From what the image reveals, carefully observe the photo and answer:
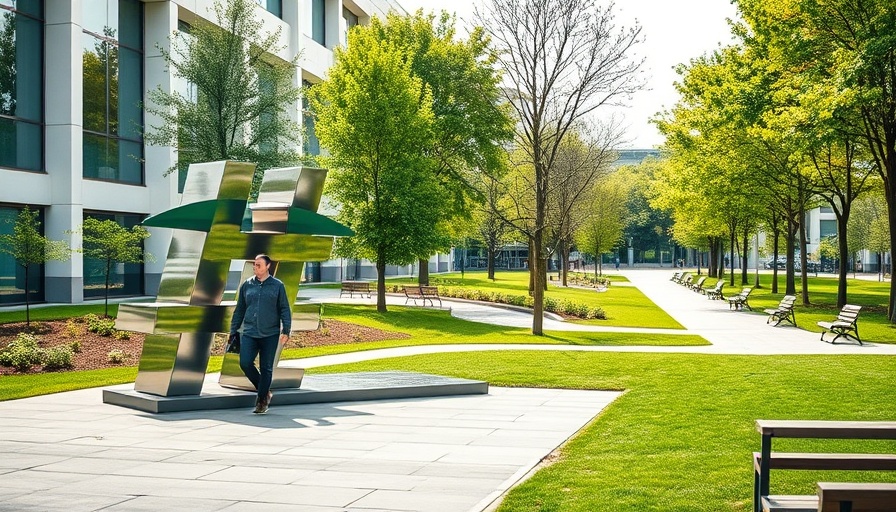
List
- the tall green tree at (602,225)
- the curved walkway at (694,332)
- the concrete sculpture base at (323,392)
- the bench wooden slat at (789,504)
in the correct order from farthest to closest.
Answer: the tall green tree at (602,225)
the curved walkway at (694,332)
the concrete sculpture base at (323,392)
the bench wooden slat at (789,504)

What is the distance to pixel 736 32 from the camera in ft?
122

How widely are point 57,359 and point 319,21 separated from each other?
136 feet

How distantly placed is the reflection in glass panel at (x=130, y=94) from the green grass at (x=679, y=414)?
22.4 meters

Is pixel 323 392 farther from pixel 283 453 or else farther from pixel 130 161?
pixel 130 161

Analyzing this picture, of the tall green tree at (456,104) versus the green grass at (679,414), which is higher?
the tall green tree at (456,104)

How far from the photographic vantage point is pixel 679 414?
1095 cm

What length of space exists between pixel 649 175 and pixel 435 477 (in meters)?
120

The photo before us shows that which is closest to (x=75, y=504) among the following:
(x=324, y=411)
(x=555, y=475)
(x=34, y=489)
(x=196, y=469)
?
(x=34, y=489)

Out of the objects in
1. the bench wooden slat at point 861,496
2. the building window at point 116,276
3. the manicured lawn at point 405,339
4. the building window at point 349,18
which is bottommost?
the manicured lawn at point 405,339

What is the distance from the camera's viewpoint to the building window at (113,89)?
33812mm

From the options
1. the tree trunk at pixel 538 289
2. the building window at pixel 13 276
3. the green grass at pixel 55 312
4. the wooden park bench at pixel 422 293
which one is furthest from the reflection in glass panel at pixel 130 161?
the tree trunk at pixel 538 289

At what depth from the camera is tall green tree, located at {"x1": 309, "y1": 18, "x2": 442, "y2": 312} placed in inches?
1298

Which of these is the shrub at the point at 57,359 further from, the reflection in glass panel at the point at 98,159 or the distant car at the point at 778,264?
the distant car at the point at 778,264

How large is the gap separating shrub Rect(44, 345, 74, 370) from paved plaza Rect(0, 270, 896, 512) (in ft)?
13.5
